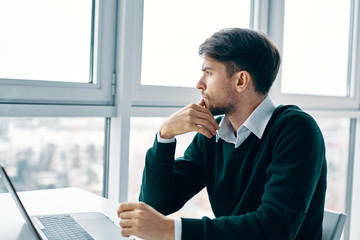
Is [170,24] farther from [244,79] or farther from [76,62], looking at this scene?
[244,79]

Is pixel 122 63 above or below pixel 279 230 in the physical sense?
above

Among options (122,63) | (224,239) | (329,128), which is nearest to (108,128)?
(122,63)

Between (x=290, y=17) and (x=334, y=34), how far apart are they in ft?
1.75

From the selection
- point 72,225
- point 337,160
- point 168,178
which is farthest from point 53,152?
point 337,160

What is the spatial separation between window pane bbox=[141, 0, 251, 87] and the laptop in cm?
91

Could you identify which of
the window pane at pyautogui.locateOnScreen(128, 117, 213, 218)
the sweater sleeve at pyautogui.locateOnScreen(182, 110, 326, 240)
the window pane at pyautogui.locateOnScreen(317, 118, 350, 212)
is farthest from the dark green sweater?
the window pane at pyautogui.locateOnScreen(317, 118, 350, 212)

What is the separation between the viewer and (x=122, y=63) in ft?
6.19

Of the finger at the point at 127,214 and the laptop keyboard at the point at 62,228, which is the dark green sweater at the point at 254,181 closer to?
the finger at the point at 127,214

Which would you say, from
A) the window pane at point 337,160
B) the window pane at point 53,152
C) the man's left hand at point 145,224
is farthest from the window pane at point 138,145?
the window pane at point 337,160

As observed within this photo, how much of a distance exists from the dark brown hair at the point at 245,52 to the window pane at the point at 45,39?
0.65 meters

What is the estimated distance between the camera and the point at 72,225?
46.6 inches

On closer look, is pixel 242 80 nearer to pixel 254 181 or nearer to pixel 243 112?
pixel 243 112

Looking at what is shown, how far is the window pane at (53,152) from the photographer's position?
5.62ft

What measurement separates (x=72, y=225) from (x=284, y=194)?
61cm
